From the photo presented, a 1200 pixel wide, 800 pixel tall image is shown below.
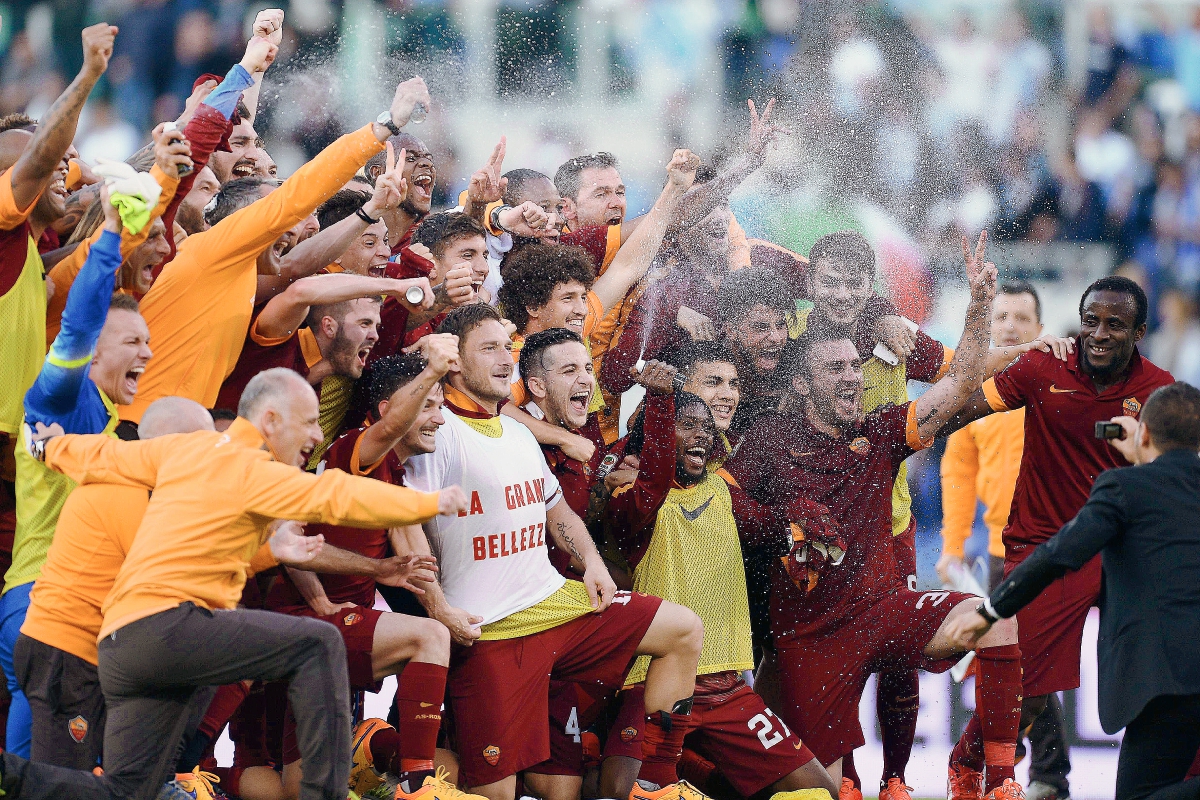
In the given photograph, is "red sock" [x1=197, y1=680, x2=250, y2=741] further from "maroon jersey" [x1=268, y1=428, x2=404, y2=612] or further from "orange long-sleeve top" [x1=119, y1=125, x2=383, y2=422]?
"orange long-sleeve top" [x1=119, y1=125, x2=383, y2=422]

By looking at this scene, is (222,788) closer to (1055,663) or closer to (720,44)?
(1055,663)

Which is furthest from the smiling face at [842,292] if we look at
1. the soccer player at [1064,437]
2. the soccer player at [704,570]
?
the soccer player at [704,570]

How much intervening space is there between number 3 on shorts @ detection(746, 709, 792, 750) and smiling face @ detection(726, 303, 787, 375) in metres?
1.55

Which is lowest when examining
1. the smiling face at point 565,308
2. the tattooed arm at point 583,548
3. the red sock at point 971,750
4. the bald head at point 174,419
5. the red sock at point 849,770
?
the red sock at point 849,770

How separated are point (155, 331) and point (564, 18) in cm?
650

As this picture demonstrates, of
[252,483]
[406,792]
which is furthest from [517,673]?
[252,483]

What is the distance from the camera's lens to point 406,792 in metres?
5.14

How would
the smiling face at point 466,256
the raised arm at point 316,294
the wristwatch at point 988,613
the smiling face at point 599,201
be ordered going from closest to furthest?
the wristwatch at point 988,613
the raised arm at point 316,294
the smiling face at point 466,256
the smiling face at point 599,201

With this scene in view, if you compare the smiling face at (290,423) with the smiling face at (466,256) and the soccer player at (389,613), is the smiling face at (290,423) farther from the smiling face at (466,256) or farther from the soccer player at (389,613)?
the smiling face at (466,256)

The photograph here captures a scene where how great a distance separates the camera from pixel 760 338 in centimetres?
667

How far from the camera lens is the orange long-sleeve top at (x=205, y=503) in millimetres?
4191

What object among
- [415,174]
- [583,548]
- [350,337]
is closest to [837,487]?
[583,548]

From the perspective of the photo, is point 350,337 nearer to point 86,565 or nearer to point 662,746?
point 86,565

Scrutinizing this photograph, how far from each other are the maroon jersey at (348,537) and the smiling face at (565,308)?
1.23 m
